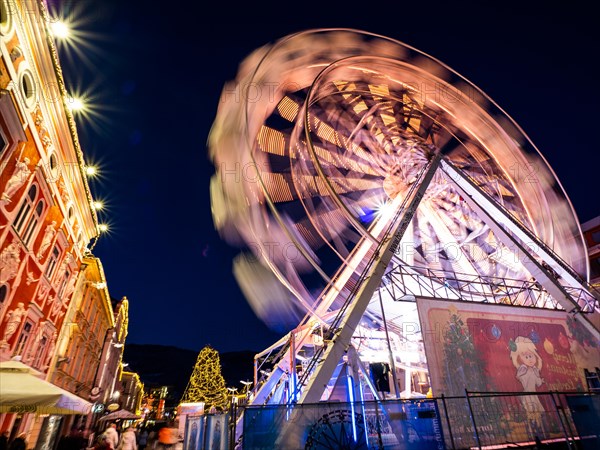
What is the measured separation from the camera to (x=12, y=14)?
687cm

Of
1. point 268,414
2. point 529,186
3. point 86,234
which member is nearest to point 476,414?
point 268,414

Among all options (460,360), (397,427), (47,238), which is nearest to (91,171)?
(47,238)

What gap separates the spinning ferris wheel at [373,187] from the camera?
11.1m

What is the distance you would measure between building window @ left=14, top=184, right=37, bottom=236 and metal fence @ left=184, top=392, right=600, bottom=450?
6.50m

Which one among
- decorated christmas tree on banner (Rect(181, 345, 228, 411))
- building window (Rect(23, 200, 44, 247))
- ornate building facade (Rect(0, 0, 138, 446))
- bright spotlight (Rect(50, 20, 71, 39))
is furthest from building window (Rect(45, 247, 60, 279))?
decorated christmas tree on banner (Rect(181, 345, 228, 411))

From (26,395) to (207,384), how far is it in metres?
32.1

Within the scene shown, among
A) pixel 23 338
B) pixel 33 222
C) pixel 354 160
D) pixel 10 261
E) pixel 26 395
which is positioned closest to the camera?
pixel 26 395

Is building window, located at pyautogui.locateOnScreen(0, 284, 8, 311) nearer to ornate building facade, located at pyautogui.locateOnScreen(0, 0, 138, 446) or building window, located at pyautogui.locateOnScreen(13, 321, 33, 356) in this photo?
ornate building facade, located at pyautogui.locateOnScreen(0, 0, 138, 446)

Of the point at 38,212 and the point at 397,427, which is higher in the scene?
the point at 38,212

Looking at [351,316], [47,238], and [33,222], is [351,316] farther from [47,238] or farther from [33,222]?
[47,238]

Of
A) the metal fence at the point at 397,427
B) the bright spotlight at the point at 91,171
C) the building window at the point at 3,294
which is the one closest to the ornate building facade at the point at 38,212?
the building window at the point at 3,294

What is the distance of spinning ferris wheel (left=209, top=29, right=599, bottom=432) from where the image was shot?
437 inches

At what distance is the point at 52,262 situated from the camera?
10.8 m

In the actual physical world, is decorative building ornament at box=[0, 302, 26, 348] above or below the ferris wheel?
below
